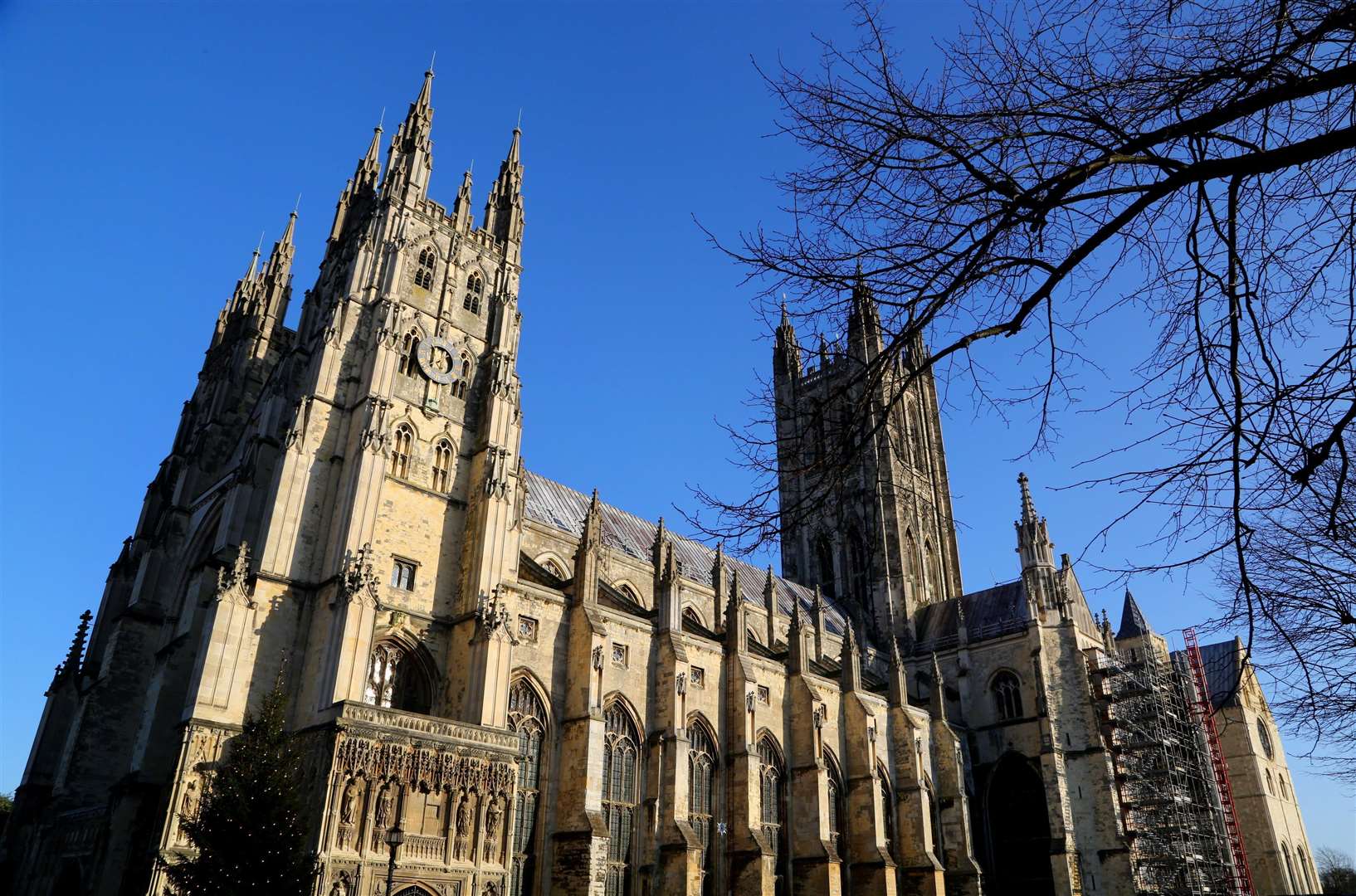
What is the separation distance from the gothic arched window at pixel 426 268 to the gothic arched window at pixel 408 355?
2.53m

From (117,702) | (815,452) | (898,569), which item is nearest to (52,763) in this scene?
(117,702)

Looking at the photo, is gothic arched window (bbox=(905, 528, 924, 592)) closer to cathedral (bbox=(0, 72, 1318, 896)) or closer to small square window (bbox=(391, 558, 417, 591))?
cathedral (bbox=(0, 72, 1318, 896))

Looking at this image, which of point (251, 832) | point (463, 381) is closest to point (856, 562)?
point (463, 381)

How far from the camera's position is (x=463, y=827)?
20641 mm

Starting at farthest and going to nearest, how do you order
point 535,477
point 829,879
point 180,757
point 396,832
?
point 535,477 < point 829,879 < point 180,757 < point 396,832

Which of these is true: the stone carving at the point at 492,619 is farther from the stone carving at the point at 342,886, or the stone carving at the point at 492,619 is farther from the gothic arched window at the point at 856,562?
the gothic arched window at the point at 856,562

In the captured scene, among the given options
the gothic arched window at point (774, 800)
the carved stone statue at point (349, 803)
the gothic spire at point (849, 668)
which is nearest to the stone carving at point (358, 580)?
the carved stone statue at point (349, 803)

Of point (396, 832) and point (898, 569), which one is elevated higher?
point (898, 569)

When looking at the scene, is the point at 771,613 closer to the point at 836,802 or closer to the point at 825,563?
the point at 836,802

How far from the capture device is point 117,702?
26125mm

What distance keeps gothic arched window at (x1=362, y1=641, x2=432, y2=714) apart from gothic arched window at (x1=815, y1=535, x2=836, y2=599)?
31899 mm

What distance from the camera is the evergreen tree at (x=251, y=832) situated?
1727 centimetres

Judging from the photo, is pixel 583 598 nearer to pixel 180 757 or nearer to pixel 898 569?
pixel 180 757

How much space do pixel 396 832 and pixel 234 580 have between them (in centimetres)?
844
